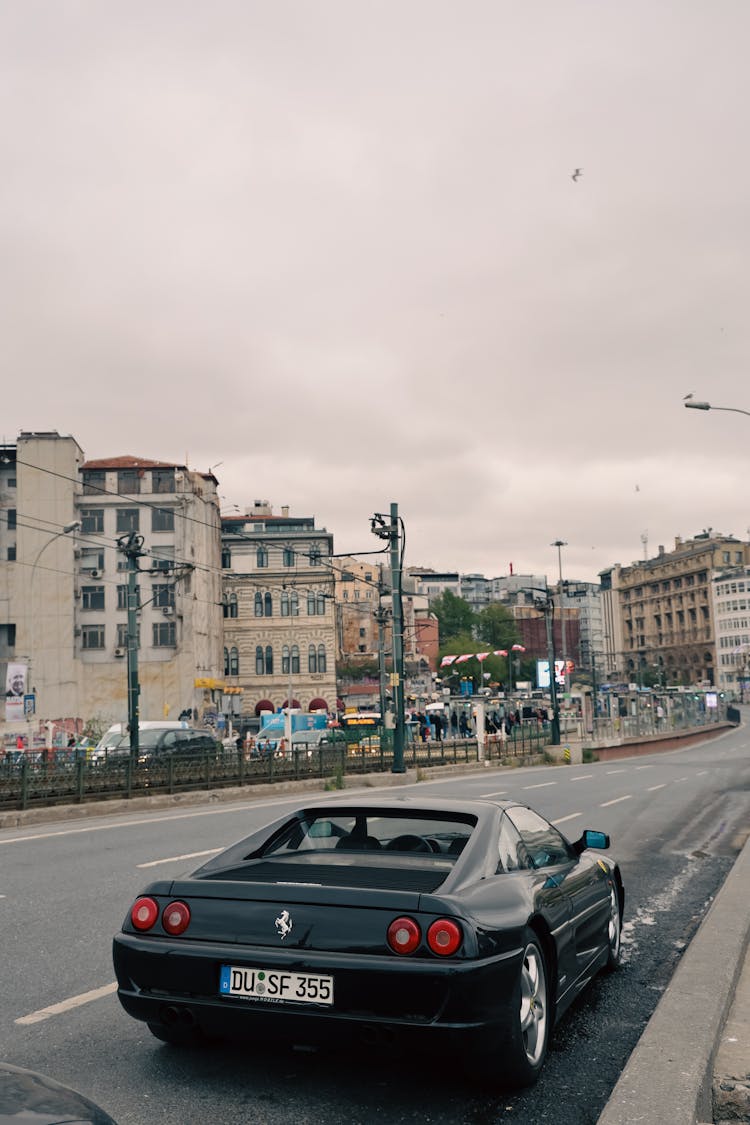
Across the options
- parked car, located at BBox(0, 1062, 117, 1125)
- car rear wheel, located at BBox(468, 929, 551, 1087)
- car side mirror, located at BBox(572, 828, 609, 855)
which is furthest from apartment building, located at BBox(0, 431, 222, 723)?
parked car, located at BBox(0, 1062, 117, 1125)

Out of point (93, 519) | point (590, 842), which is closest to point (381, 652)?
point (93, 519)

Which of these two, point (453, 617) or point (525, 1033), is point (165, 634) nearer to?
point (525, 1033)

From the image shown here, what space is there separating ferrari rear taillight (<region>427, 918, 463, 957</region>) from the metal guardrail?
1691 centimetres

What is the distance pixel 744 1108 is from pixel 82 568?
76436 millimetres

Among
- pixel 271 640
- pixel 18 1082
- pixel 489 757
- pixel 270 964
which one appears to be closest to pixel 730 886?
pixel 270 964

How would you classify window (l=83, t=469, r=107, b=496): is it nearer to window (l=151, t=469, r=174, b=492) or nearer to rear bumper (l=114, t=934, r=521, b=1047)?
window (l=151, t=469, r=174, b=492)

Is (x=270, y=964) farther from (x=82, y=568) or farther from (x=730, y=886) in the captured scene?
(x=82, y=568)

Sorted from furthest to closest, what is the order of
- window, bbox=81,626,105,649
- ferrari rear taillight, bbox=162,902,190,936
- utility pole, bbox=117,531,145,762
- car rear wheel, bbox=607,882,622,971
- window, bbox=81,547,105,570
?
1. window, bbox=81,547,105,570
2. window, bbox=81,626,105,649
3. utility pole, bbox=117,531,145,762
4. car rear wheel, bbox=607,882,622,971
5. ferrari rear taillight, bbox=162,902,190,936

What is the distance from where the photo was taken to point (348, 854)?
5250mm

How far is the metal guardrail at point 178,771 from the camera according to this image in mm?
20141

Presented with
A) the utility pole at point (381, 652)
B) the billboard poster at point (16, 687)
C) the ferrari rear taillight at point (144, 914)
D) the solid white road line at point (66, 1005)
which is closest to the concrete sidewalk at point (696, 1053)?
the ferrari rear taillight at point (144, 914)

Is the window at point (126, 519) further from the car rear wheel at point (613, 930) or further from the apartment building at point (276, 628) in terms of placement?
the car rear wheel at point (613, 930)

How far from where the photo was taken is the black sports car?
4234 millimetres

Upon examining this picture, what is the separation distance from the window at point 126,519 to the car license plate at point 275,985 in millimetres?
75777
